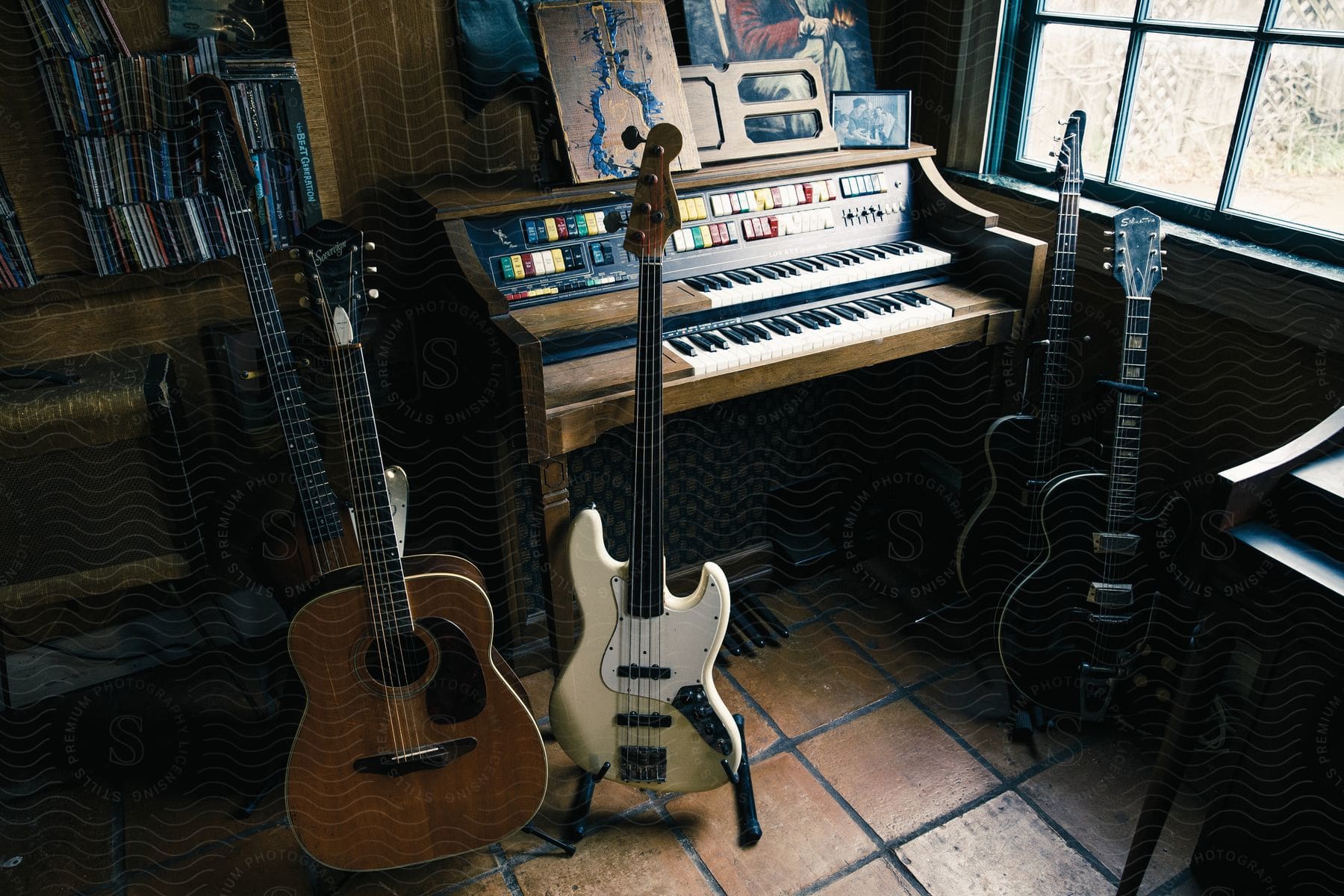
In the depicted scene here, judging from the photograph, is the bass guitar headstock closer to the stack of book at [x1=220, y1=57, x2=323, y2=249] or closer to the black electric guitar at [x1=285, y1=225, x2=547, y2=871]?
the black electric guitar at [x1=285, y1=225, x2=547, y2=871]

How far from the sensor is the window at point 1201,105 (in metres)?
1.97

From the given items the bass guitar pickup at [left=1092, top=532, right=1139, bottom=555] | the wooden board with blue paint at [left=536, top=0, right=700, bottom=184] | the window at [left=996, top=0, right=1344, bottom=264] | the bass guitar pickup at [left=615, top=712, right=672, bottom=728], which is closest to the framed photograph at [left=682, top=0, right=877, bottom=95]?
the wooden board with blue paint at [left=536, top=0, right=700, bottom=184]

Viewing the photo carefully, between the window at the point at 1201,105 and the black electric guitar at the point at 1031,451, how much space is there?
0.70 feet

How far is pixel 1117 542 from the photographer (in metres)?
2.07

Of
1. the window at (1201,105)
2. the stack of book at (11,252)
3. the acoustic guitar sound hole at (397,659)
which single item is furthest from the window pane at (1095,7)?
the stack of book at (11,252)

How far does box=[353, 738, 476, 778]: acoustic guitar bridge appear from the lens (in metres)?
1.81

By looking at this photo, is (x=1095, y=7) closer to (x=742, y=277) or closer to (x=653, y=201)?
(x=742, y=277)

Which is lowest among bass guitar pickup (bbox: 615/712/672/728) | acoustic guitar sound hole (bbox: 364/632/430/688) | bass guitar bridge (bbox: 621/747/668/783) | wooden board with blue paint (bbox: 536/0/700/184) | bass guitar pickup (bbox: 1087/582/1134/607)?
bass guitar bridge (bbox: 621/747/668/783)

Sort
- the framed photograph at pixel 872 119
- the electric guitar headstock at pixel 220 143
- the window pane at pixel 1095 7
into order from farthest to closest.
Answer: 1. the framed photograph at pixel 872 119
2. the window pane at pixel 1095 7
3. the electric guitar headstock at pixel 220 143

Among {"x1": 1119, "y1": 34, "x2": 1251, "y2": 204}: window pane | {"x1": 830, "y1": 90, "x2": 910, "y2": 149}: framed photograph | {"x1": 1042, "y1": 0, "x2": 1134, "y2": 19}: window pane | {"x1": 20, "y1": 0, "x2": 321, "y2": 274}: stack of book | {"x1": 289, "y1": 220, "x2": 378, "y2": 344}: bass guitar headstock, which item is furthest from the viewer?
{"x1": 830, "y1": 90, "x2": 910, "y2": 149}: framed photograph

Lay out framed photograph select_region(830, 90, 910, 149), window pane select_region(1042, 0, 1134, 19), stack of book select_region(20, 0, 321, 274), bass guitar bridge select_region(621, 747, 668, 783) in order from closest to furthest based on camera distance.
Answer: stack of book select_region(20, 0, 321, 274) < bass guitar bridge select_region(621, 747, 668, 783) < window pane select_region(1042, 0, 1134, 19) < framed photograph select_region(830, 90, 910, 149)

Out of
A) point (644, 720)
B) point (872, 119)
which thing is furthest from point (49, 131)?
point (872, 119)

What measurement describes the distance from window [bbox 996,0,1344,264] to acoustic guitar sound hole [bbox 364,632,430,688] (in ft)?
6.51

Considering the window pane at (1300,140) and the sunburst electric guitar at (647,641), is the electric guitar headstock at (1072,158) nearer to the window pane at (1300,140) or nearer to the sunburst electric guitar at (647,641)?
the window pane at (1300,140)
